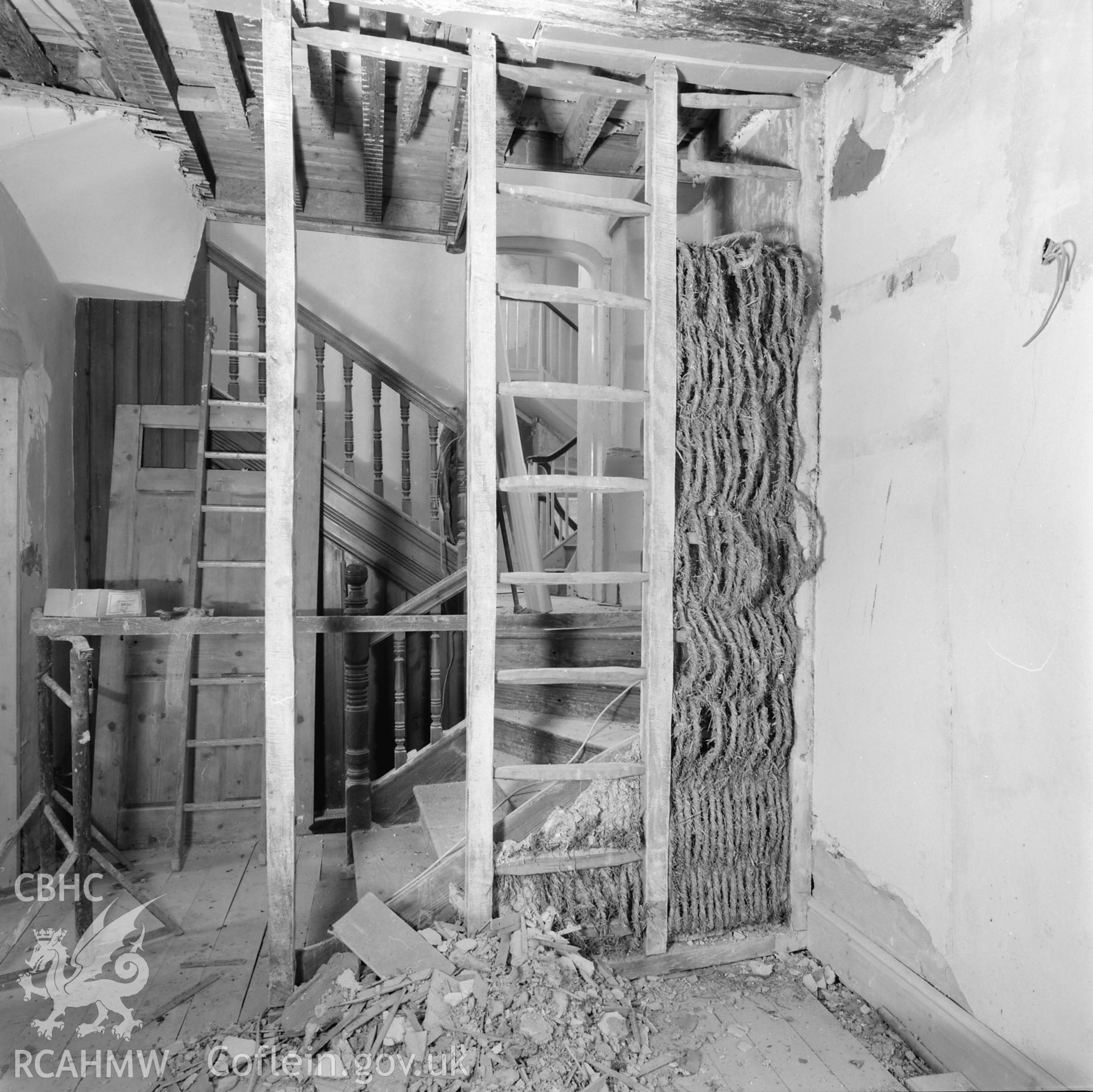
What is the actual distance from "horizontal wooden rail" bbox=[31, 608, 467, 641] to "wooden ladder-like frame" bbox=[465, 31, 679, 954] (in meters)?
0.61

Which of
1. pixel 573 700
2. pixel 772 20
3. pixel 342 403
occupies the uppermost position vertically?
pixel 772 20

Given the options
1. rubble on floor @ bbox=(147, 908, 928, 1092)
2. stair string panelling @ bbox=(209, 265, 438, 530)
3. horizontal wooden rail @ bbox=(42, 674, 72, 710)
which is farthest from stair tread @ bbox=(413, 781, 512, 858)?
stair string panelling @ bbox=(209, 265, 438, 530)

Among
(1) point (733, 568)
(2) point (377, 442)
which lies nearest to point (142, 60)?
(2) point (377, 442)

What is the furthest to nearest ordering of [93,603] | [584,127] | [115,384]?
[115,384] < [93,603] < [584,127]

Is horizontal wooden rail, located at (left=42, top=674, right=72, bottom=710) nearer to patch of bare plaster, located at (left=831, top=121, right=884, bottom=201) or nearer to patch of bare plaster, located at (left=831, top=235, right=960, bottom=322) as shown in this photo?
patch of bare plaster, located at (left=831, top=235, right=960, bottom=322)

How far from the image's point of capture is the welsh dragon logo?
223 cm

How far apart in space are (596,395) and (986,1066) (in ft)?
6.02

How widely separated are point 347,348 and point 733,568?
2537 mm

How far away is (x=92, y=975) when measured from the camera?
8.14ft

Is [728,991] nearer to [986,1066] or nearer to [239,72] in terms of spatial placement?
[986,1066]

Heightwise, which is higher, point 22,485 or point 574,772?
point 22,485

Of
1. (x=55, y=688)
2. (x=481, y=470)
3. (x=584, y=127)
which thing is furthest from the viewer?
(x=55, y=688)

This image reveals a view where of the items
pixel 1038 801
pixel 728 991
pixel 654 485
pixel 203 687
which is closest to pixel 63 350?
pixel 203 687

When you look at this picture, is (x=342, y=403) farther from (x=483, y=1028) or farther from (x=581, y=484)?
(x=483, y=1028)
